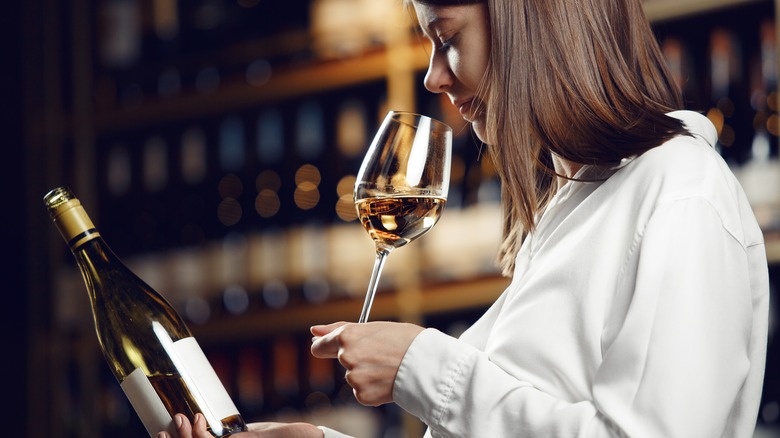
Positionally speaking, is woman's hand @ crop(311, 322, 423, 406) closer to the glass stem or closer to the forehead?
the glass stem

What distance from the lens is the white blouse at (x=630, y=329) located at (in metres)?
→ 0.63

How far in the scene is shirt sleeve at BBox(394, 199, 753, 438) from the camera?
630 mm

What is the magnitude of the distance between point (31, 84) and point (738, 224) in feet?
6.66

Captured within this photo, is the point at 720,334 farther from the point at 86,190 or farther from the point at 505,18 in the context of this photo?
the point at 86,190

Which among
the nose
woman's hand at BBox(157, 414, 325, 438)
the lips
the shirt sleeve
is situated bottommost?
woman's hand at BBox(157, 414, 325, 438)

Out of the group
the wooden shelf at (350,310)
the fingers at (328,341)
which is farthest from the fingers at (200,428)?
the wooden shelf at (350,310)

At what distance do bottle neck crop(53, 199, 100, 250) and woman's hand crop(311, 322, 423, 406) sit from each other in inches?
10.9

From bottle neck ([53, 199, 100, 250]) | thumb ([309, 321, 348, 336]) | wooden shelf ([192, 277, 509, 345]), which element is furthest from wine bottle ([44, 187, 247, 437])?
wooden shelf ([192, 277, 509, 345])

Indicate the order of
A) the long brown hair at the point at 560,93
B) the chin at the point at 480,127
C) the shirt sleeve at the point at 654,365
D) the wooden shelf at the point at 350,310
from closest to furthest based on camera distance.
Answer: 1. the shirt sleeve at the point at 654,365
2. the long brown hair at the point at 560,93
3. the chin at the point at 480,127
4. the wooden shelf at the point at 350,310

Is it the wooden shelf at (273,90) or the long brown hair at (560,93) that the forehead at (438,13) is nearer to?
the long brown hair at (560,93)

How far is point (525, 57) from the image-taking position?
2.48ft

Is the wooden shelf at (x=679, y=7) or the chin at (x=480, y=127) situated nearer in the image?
the chin at (x=480, y=127)

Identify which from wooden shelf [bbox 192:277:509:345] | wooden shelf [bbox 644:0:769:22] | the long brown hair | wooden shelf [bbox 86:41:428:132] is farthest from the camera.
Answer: wooden shelf [bbox 86:41:428:132]

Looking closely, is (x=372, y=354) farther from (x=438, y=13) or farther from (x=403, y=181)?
(x=438, y=13)
